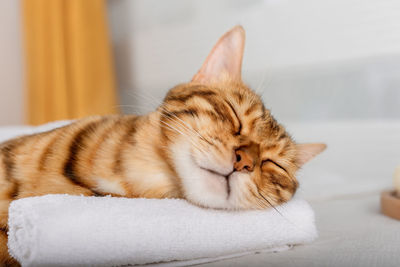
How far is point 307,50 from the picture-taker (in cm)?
161

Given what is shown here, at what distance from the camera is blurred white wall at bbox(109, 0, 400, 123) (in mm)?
1440

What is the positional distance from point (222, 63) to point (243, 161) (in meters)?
0.38

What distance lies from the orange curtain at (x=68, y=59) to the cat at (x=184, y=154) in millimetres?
1537

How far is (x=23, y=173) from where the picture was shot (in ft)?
3.04

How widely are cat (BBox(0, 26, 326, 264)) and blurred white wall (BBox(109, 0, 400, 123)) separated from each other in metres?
0.16

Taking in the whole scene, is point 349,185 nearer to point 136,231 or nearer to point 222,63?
point 222,63

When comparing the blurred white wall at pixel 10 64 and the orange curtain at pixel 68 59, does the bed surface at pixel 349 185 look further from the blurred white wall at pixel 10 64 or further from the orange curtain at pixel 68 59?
the blurred white wall at pixel 10 64

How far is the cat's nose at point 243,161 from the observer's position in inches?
30.1

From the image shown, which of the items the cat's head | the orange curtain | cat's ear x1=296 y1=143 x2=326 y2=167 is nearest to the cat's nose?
the cat's head

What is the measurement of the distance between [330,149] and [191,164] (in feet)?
3.17

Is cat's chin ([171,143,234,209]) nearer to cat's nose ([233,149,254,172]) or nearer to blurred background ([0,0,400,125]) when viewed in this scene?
cat's nose ([233,149,254,172])

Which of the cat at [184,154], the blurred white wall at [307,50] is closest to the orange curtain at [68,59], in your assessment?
the blurred white wall at [307,50]

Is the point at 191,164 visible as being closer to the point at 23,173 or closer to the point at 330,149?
the point at 23,173

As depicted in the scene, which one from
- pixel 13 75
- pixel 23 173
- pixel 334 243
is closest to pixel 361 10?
pixel 334 243
